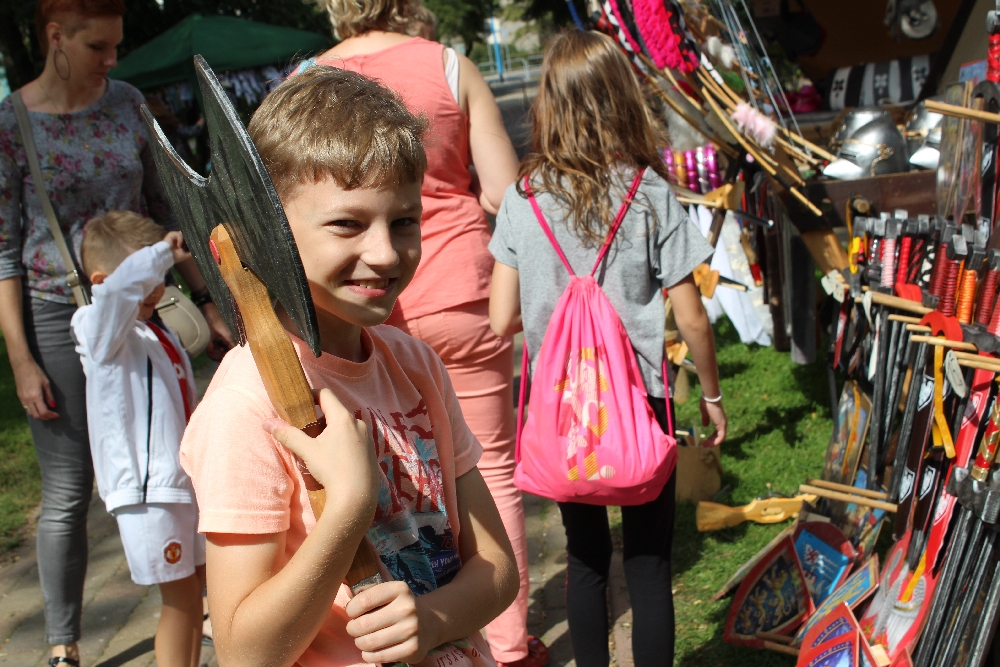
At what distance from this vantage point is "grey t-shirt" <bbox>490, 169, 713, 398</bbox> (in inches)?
95.0

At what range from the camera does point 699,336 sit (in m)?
2.57

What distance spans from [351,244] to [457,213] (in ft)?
5.01

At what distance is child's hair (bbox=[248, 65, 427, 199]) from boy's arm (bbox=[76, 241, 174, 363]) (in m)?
1.39

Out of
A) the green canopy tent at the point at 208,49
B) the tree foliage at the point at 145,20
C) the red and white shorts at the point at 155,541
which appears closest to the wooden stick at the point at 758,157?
the red and white shorts at the point at 155,541

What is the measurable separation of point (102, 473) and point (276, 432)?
1.75m

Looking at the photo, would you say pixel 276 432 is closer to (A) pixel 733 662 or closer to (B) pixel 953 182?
(A) pixel 733 662

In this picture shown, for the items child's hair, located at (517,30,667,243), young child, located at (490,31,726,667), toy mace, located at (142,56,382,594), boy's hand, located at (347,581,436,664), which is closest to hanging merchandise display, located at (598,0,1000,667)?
young child, located at (490,31,726,667)

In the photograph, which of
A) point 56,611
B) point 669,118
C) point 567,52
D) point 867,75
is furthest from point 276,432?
point 867,75

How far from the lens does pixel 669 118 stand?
18.9ft

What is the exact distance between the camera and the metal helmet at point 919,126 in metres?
4.21

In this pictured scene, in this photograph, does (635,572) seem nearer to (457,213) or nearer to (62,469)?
(457,213)

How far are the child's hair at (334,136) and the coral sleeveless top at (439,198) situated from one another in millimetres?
1327

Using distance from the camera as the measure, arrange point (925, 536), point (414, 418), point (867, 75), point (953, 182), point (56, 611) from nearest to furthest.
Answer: point (414, 418), point (925, 536), point (953, 182), point (56, 611), point (867, 75)

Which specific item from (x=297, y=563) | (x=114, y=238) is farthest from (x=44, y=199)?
(x=297, y=563)
